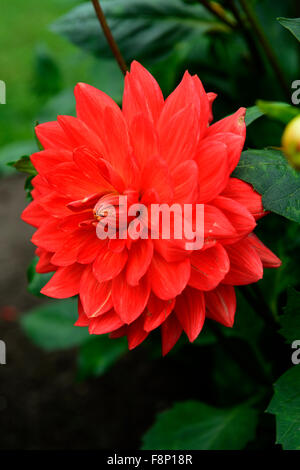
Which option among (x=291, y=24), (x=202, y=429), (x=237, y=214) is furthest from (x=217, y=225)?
(x=202, y=429)

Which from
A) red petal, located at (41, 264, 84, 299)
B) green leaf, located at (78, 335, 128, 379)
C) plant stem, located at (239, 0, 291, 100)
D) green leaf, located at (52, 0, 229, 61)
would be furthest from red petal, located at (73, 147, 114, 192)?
green leaf, located at (78, 335, 128, 379)

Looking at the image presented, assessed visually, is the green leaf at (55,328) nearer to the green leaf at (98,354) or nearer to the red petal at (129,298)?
the green leaf at (98,354)

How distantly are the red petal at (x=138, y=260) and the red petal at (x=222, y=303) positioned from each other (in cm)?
8

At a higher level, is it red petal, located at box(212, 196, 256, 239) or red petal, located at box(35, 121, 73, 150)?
red petal, located at box(35, 121, 73, 150)

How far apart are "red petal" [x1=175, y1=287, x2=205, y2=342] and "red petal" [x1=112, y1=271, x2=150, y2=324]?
4 centimetres

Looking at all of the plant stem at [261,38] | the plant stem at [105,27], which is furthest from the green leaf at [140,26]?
the plant stem at [105,27]

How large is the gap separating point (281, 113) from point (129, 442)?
109 cm

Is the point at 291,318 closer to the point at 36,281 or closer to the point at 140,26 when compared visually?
the point at 36,281

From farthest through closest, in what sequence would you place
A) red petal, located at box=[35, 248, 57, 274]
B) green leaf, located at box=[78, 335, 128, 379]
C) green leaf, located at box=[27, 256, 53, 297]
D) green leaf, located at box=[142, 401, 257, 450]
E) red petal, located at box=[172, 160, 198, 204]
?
green leaf, located at box=[78, 335, 128, 379], green leaf, located at box=[142, 401, 257, 450], green leaf, located at box=[27, 256, 53, 297], red petal, located at box=[35, 248, 57, 274], red petal, located at box=[172, 160, 198, 204]

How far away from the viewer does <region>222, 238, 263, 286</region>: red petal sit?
53cm

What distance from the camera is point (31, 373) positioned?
1.56 m

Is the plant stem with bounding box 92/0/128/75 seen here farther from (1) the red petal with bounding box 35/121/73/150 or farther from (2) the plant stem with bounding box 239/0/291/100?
(2) the plant stem with bounding box 239/0/291/100
